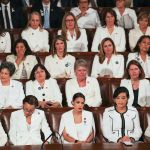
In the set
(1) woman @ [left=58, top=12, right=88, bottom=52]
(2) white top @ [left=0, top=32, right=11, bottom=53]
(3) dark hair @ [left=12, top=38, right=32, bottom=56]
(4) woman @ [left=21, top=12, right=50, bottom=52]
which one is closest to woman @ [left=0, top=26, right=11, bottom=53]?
(2) white top @ [left=0, top=32, right=11, bottom=53]

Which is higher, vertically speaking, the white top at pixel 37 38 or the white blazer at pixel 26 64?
the white top at pixel 37 38

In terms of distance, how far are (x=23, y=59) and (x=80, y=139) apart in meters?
1.23

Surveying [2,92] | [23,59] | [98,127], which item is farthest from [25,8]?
[98,127]

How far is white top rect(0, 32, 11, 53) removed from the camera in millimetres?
5398

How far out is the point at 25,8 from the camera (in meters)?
5.92

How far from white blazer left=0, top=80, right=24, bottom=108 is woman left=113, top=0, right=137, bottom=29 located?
67.2 inches

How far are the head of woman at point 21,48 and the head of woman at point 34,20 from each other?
16.4 inches

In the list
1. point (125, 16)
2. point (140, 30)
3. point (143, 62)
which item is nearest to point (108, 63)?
point (143, 62)

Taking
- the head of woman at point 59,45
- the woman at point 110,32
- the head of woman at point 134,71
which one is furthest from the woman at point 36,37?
the head of woman at point 134,71

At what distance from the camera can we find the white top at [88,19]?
5773 millimetres

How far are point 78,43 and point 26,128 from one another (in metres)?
1.60

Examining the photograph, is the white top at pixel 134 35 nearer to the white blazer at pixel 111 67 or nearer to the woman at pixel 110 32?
the woman at pixel 110 32

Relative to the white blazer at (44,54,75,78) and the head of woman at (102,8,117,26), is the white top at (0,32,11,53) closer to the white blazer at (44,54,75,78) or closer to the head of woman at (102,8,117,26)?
the white blazer at (44,54,75,78)

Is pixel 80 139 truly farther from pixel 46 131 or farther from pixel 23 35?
pixel 23 35
